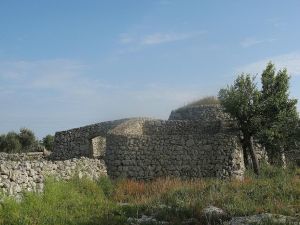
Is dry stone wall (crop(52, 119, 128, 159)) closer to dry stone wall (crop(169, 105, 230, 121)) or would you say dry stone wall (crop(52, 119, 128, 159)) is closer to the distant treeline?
dry stone wall (crop(169, 105, 230, 121))

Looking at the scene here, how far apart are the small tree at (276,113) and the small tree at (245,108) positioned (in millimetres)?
460

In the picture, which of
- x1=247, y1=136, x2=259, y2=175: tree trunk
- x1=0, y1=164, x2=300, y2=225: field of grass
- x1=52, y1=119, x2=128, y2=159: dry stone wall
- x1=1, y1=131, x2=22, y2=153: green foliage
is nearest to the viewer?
x1=0, y1=164, x2=300, y2=225: field of grass

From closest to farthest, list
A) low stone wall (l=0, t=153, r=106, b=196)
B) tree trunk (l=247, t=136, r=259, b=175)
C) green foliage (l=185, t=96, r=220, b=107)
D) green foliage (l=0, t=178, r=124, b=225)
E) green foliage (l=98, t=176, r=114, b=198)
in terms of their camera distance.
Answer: green foliage (l=0, t=178, r=124, b=225) < low stone wall (l=0, t=153, r=106, b=196) < green foliage (l=98, t=176, r=114, b=198) < tree trunk (l=247, t=136, r=259, b=175) < green foliage (l=185, t=96, r=220, b=107)

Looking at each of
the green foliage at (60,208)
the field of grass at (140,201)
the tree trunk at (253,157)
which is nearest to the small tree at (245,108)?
the tree trunk at (253,157)

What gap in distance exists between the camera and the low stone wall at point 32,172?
46.7 feet

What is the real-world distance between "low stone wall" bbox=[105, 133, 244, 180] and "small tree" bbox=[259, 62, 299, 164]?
6.88 ft

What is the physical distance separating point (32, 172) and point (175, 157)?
29.8 ft

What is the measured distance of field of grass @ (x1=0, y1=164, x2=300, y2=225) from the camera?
12.9 metres

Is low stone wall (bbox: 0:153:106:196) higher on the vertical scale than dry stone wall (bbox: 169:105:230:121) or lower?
lower

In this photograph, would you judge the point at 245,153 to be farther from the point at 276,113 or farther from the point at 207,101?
the point at 207,101

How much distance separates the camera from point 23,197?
14133 mm

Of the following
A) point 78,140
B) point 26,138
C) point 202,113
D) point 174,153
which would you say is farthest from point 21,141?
point 174,153

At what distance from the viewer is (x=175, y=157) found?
23.0 metres

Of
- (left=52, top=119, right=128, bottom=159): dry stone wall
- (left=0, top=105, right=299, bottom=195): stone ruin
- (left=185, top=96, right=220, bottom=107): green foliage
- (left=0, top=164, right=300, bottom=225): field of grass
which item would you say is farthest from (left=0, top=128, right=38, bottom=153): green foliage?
(left=0, top=164, right=300, bottom=225): field of grass
